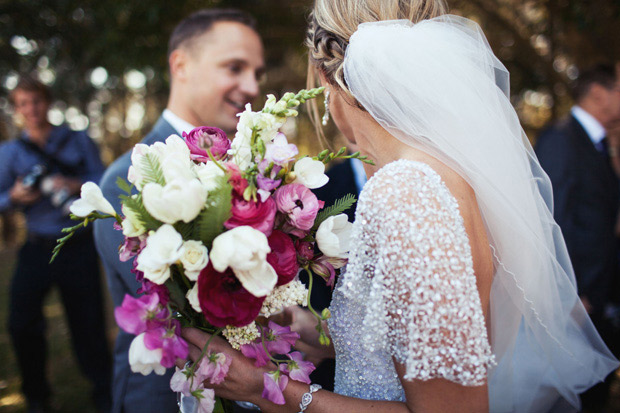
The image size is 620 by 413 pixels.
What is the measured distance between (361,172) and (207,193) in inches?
72.6

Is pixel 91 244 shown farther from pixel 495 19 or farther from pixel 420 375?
pixel 495 19

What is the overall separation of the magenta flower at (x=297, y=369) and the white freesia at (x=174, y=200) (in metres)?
0.55

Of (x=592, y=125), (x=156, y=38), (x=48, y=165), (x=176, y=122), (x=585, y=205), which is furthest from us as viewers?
(x=156, y=38)

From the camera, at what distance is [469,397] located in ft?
4.52

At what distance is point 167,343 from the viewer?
1.24 m

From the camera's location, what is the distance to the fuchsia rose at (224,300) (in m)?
1.21

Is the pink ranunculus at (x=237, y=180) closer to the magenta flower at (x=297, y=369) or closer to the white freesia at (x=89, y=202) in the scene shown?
the white freesia at (x=89, y=202)

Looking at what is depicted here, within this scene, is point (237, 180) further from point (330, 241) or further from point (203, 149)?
point (330, 241)

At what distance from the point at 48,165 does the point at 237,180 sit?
3620mm

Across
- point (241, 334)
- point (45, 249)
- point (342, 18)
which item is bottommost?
point (45, 249)

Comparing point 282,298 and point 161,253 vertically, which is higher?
point 161,253

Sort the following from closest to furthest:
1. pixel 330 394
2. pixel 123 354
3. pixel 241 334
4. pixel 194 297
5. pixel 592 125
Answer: pixel 194 297
pixel 241 334
pixel 330 394
pixel 123 354
pixel 592 125

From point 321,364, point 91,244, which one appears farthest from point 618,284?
point 91,244

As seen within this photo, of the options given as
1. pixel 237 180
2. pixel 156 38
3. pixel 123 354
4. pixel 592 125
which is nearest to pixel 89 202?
pixel 237 180
